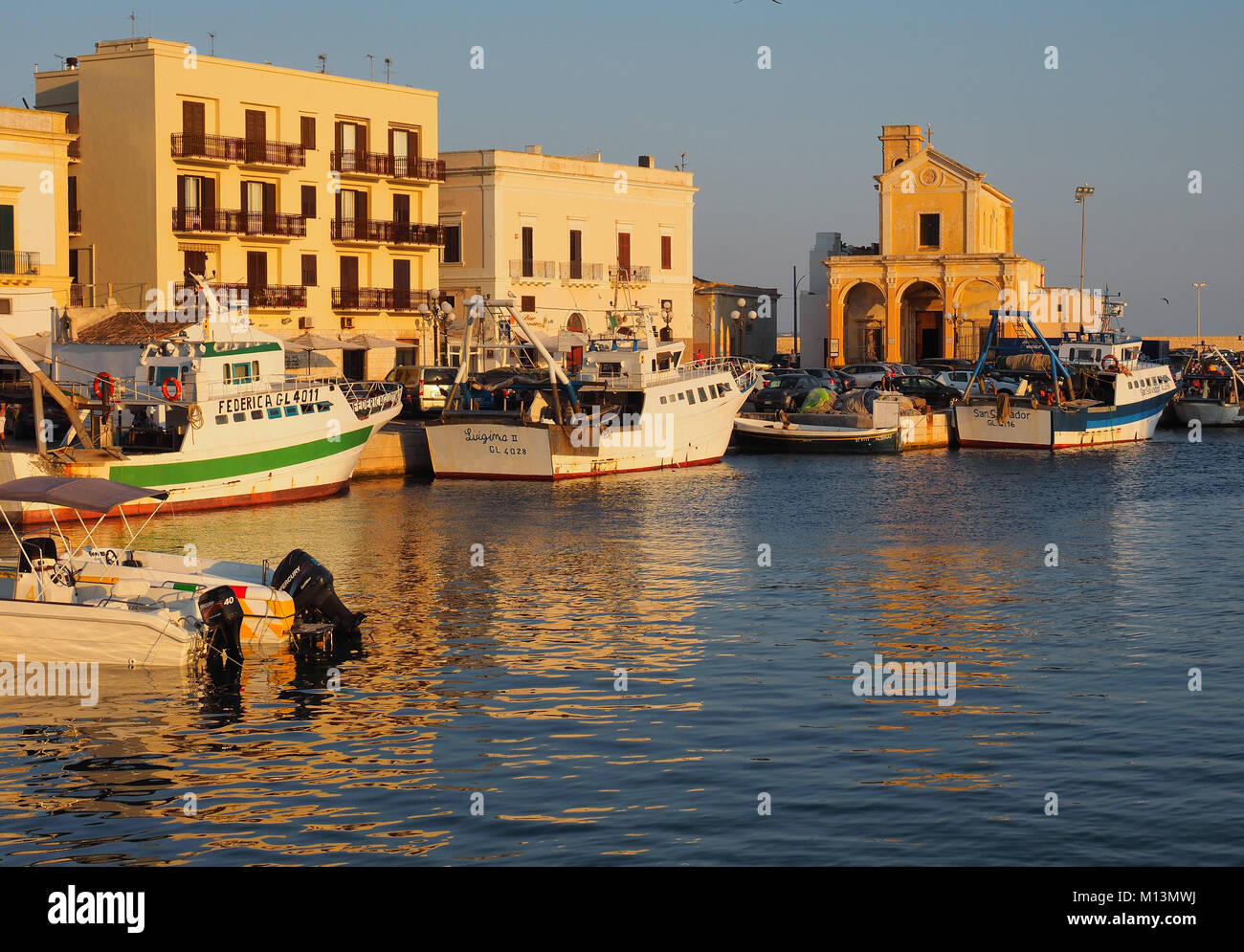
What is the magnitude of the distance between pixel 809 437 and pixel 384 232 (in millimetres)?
19935

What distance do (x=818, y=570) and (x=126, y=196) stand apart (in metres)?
37.1

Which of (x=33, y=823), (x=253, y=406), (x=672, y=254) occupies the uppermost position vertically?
(x=672, y=254)

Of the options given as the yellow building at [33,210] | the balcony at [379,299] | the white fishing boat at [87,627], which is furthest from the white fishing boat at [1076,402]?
the white fishing boat at [87,627]

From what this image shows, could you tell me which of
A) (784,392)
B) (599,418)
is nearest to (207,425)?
(599,418)

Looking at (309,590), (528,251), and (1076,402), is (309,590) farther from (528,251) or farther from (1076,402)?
(528,251)

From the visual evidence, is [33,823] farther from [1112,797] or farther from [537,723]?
A: [1112,797]

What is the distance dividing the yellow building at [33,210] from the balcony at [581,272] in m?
23.2

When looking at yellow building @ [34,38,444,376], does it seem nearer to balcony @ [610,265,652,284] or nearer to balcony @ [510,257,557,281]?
balcony @ [510,257,557,281]

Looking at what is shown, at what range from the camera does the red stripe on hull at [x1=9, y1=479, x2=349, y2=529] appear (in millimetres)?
35906

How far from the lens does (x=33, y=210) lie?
54.2 metres

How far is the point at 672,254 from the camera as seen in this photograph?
78.2 metres

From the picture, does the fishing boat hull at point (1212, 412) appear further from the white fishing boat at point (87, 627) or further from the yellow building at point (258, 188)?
the white fishing boat at point (87, 627)
